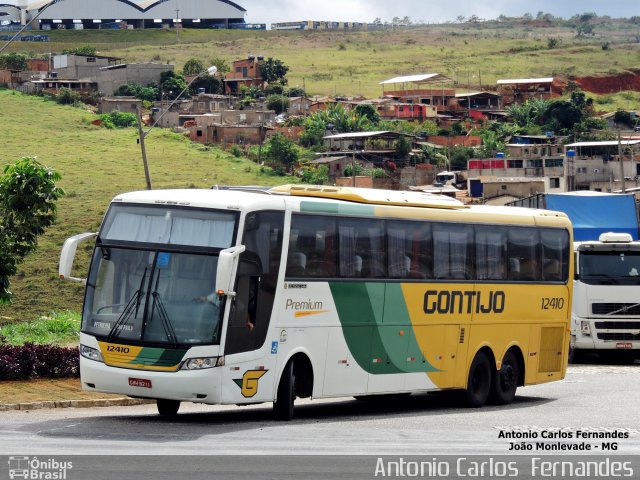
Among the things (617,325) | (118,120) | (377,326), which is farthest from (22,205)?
(118,120)

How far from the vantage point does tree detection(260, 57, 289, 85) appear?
5034 inches

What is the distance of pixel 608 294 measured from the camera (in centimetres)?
3056

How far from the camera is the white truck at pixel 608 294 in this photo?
30438 mm

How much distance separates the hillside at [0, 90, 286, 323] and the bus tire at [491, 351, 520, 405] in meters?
27.4

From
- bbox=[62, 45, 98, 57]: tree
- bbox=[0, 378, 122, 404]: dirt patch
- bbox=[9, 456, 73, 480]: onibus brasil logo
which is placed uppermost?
bbox=[62, 45, 98, 57]: tree

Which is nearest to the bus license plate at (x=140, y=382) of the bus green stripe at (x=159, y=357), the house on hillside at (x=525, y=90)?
the bus green stripe at (x=159, y=357)

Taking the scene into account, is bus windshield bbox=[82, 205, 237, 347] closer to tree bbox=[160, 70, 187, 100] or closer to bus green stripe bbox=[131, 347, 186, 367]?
bus green stripe bbox=[131, 347, 186, 367]

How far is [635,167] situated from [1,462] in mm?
73285

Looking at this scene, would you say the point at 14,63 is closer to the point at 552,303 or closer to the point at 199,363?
the point at 552,303

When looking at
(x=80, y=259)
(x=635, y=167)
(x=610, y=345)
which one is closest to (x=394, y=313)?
(x=610, y=345)

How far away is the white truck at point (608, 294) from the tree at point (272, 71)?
325 feet

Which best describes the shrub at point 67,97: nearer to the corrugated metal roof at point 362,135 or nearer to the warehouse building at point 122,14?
the corrugated metal roof at point 362,135

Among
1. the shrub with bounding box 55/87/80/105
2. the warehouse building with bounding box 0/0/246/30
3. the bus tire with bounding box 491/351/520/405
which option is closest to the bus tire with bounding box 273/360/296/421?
the bus tire with bounding box 491/351/520/405

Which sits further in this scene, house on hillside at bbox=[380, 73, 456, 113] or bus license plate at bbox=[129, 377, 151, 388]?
house on hillside at bbox=[380, 73, 456, 113]
